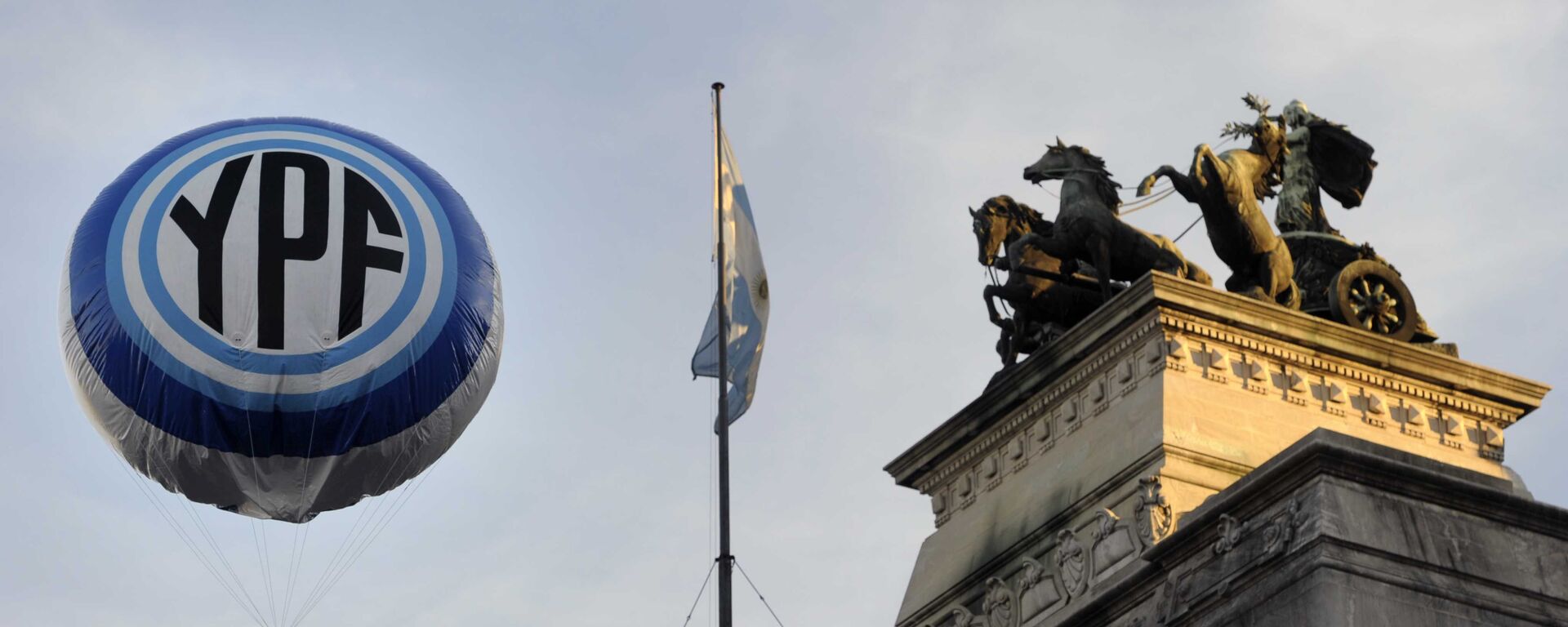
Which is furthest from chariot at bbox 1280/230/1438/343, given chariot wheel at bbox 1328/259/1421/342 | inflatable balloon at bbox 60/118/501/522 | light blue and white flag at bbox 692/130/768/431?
inflatable balloon at bbox 60/118/501/522

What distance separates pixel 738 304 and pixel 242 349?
5670 mm

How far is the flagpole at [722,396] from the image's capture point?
2411cm

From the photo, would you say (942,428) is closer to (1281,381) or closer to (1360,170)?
(1281,381)

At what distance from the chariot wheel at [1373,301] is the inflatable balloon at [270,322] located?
32.7ft

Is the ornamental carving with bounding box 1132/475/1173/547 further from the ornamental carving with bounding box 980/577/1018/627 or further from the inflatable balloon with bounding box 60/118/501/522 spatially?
the inflatable balloon with bounding box 60/118/501/522

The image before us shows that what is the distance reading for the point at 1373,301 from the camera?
3023 centimetres

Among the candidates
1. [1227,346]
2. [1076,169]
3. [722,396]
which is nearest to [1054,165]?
[1076,169]

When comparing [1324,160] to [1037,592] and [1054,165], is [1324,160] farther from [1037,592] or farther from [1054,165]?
[1037,592]

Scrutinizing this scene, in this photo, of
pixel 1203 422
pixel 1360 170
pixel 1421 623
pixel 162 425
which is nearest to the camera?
pixel 1421 623

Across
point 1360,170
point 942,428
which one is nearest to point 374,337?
point 942,428

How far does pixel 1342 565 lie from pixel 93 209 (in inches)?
648

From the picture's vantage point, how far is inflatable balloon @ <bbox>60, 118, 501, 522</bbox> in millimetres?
29750

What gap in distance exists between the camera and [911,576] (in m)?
31.4

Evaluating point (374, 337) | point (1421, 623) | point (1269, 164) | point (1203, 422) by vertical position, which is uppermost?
point (1269, 164)
